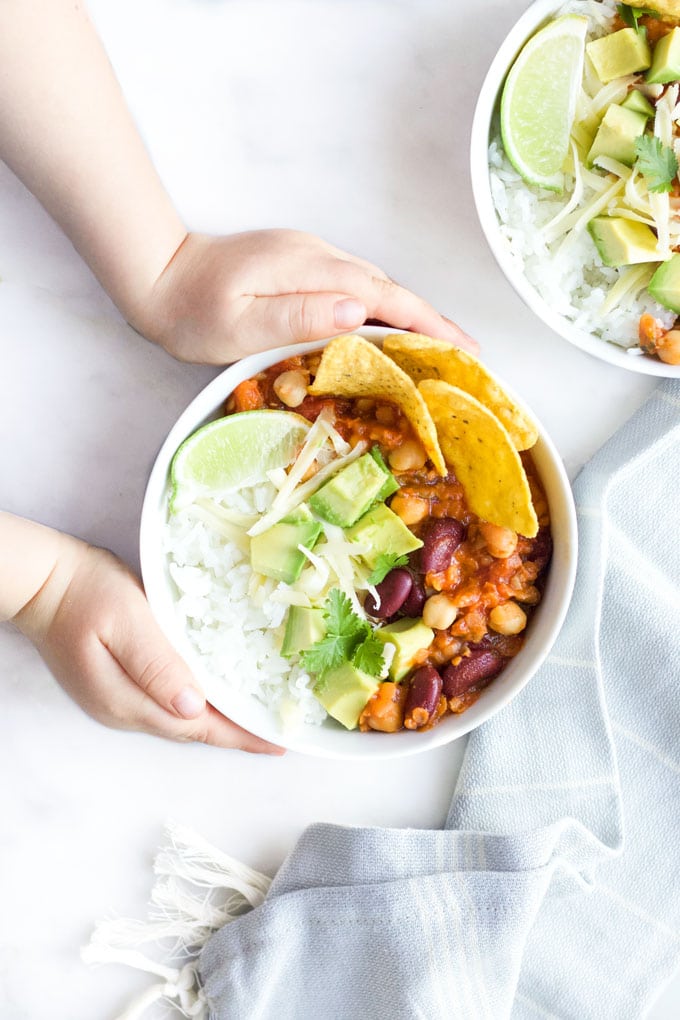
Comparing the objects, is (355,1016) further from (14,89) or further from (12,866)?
(14,89)

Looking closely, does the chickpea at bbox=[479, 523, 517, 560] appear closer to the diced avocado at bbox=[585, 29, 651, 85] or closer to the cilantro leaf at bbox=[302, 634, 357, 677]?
the cilantro leaf at bbox=[302, 634, 357, 677]

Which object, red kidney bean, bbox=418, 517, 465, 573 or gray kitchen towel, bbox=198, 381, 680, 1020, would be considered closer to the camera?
red kidney bean, bbox=418, 517, 465, 573

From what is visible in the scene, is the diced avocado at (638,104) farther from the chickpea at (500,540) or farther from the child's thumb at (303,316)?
the chickpea at (500,540)

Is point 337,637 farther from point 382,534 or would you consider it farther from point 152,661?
point 152,661

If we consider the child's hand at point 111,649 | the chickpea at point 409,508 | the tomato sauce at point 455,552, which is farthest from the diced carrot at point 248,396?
the child's hand at point 111,649

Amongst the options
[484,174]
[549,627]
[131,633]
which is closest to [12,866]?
[131,633]

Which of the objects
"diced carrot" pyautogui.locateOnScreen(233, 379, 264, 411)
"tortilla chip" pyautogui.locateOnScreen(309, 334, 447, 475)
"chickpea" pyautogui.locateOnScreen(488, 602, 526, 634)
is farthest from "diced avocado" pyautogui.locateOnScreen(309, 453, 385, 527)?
"chickpea" pyautogui.locateOnScreen(488, 602, 526, 634)
